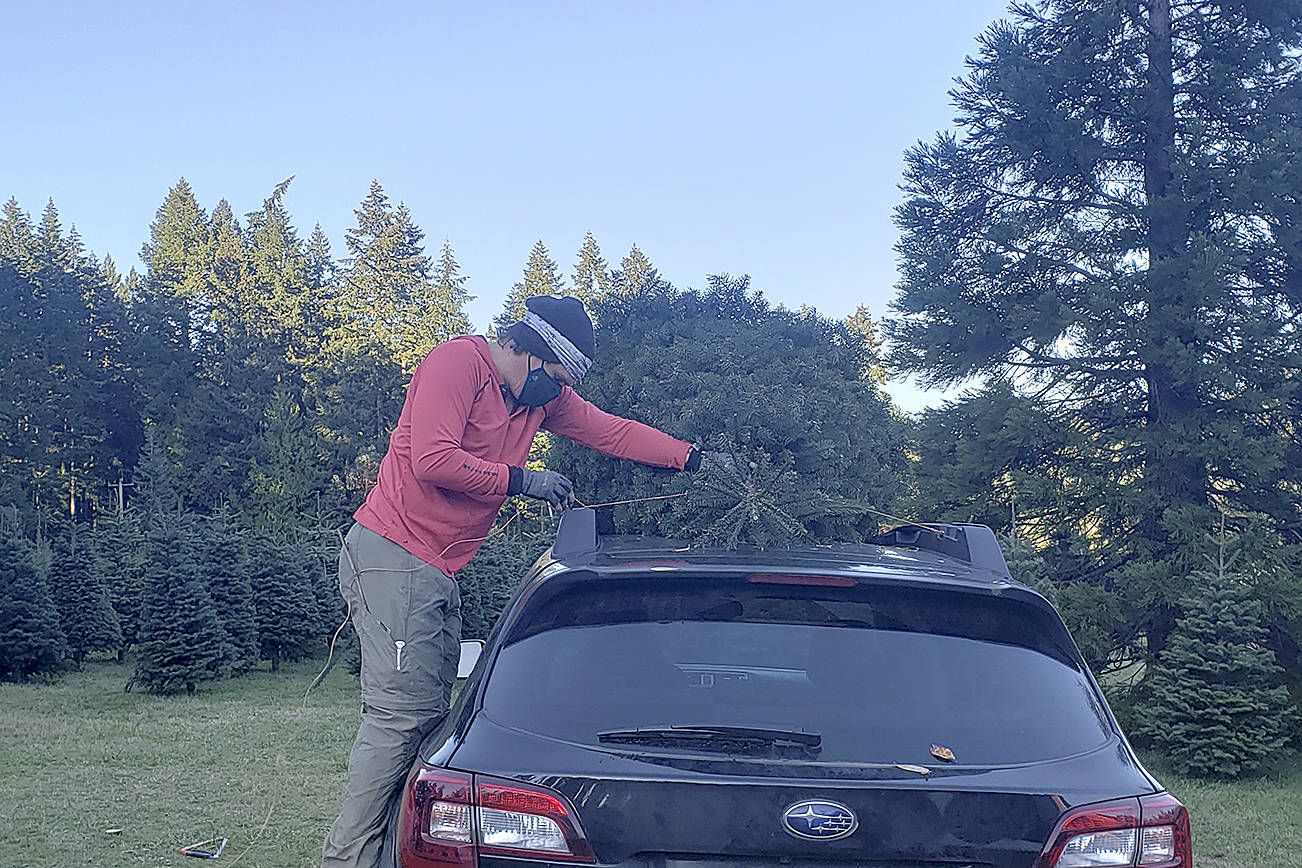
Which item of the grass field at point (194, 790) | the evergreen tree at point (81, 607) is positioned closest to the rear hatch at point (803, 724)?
the grass field at point (194, 790)

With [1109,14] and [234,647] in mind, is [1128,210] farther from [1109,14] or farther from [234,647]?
[234,647]

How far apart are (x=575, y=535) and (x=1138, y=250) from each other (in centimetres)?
1009

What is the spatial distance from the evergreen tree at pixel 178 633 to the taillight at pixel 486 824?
40.4ft

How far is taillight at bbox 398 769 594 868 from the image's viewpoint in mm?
2299

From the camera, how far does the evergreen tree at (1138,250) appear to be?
36.9 ft

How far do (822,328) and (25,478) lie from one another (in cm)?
4736

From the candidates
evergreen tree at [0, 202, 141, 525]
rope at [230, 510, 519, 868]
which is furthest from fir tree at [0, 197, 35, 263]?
rope at [230, 510, 519, 868]

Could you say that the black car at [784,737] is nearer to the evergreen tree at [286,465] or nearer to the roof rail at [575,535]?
the roof rail at [575,535]

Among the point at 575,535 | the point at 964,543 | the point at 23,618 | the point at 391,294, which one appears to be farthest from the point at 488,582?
the point at 391,294

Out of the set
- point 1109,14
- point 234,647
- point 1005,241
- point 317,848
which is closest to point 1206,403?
point 1005,241

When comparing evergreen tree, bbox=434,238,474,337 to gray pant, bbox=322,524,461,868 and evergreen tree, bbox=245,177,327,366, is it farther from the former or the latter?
gray pant, bbox=322,524,461,868

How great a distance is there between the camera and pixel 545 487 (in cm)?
413

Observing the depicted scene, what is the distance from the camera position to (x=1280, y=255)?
11570 millimetres

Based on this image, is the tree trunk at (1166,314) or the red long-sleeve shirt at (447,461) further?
the tree trunk at (1166,314)
